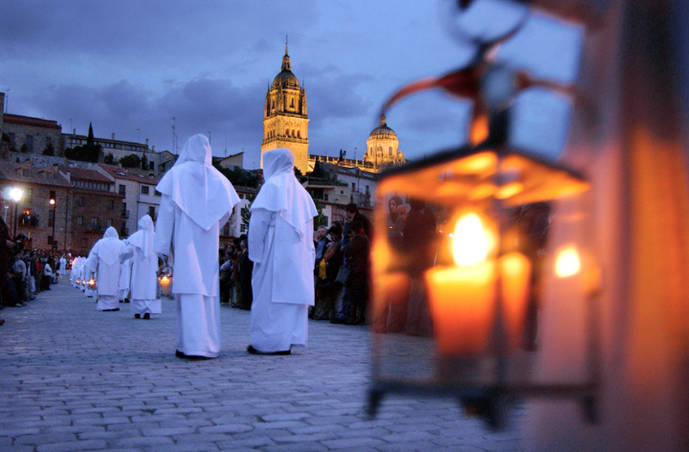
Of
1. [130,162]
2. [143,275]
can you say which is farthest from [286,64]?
[143,275]

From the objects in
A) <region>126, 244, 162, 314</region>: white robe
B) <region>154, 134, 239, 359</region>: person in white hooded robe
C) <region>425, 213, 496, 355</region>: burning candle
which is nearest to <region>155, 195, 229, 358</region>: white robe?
<region>154, 134, 239, 359</region>: person in white hooded robe

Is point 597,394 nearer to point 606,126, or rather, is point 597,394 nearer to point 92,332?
point 606,126

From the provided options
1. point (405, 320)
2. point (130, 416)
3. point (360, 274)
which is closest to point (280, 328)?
point (130, 416)

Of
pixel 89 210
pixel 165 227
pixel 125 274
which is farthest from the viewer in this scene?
pixel 89 210

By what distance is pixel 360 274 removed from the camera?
13883 mm

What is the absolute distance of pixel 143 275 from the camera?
16359 millimetres

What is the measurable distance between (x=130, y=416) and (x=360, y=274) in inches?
378

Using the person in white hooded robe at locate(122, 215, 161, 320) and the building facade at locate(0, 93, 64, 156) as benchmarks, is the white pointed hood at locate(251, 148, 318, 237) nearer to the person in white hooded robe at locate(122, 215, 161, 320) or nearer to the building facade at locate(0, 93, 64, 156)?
the person in white hooded robe at locate(122, 215, 161, 320)

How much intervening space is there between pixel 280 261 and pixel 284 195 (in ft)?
2.96

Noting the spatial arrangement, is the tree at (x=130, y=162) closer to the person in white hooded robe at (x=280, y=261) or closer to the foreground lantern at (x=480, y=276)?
the person in white hooded robe at (x=280, y=261)

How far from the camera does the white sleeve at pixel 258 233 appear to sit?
915 centimetres

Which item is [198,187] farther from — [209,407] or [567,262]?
[567,262]

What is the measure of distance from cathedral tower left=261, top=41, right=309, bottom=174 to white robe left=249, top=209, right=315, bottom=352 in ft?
451

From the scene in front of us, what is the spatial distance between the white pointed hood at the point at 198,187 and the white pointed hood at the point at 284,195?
0.48 m
